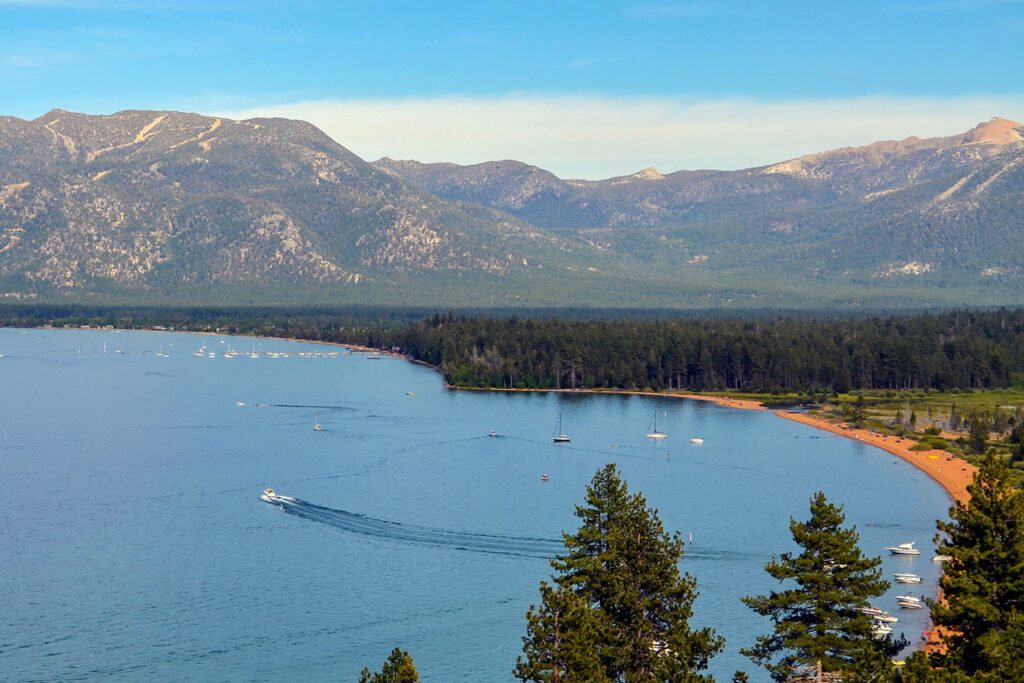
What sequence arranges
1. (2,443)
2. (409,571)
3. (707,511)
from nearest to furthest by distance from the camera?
(409,571) < (707,511) < (2,443)

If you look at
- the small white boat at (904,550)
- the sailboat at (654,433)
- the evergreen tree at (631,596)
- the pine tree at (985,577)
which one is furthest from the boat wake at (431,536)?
the sailboat at (654,433)

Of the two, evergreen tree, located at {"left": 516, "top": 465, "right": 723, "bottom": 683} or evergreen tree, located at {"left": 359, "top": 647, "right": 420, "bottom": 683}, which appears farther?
evergreen tree, located at {"left": 516, "top": 465, "right": 723, "bottom": 683}

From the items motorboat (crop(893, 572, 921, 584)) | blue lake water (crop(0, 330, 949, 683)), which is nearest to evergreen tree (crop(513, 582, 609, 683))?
blue lake water (crop(0, 330, 949, 683))

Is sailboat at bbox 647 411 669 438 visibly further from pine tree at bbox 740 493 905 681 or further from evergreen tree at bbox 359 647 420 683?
evergreen tree at bbox 359 647 420 683

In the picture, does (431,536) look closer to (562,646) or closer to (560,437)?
(562,646)

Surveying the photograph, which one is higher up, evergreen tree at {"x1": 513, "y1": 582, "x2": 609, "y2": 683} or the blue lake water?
evergreen tree at {"x1": 513, "y1": 582, "x2": 609, "y2": 683}

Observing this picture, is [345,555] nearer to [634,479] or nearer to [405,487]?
[405,487]

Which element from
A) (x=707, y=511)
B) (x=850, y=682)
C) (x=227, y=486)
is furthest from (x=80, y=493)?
(x=850, y=682)
